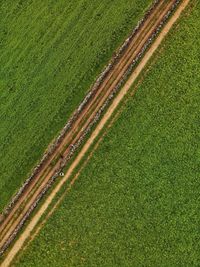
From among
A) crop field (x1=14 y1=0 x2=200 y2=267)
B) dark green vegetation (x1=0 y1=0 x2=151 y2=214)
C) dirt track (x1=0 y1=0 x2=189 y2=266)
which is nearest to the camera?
crop field (x1=14 y1=0 x2=200 y2=267)

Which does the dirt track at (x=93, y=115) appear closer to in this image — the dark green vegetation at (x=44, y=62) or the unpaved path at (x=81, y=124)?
the unpaved path at (x=81, y=124)

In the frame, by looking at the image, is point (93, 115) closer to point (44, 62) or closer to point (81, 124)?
point (81, 124)

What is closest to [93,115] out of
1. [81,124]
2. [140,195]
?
[81,124]

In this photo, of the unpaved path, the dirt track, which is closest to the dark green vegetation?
the unpaved path

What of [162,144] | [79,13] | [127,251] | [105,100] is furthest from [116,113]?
[127,251]

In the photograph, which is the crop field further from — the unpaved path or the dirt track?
the unpaved path

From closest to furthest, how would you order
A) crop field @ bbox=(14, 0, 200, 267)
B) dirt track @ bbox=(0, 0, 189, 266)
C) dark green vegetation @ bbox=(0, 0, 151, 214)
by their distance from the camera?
crop field @ bbox=(14, 0, 200, 267), dirt track @ bbox=(0, 0, 189, 266), dark green vegetation @ bbox=(0, 0, 151, 214)

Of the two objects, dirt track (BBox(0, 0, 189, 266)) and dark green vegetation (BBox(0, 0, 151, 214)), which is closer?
dirt track (BBox(0, 0, 189, 266))
